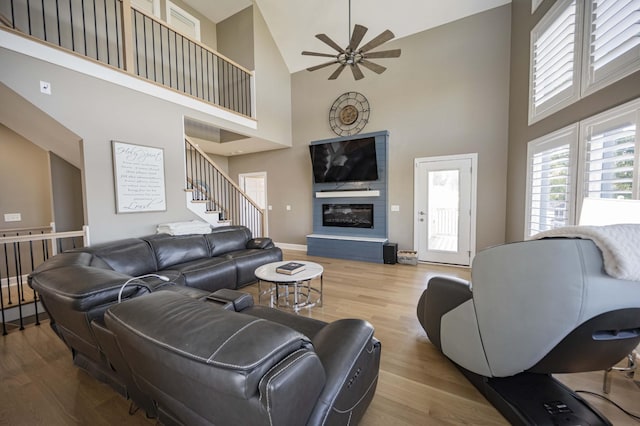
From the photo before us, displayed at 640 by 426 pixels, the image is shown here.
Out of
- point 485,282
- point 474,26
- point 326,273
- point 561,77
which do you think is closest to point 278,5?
point 474,26

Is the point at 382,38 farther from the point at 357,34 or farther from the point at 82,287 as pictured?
the point at 82,287

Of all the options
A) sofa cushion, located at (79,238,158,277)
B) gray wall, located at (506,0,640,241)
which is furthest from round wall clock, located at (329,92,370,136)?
sofa cushion, located at (79,238,158,277)

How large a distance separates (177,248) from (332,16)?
5138 millimetres

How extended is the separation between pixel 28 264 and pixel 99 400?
166 inches

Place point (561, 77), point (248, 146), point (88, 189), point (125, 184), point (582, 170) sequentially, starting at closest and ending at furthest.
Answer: point (582, 170) → point (561, 77) → point (88, 189) → point (125, 184) → point (248, 146)

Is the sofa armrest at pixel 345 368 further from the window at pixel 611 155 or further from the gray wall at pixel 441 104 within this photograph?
the gray wall at pixel 441 104

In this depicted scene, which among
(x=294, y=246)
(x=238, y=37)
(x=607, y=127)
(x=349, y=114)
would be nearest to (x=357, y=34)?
(x=607, y=127)

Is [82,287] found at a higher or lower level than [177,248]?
higher

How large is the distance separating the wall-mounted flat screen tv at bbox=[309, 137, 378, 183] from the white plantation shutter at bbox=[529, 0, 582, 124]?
254 centimetres

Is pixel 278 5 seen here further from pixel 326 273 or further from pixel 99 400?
pixel 99 400

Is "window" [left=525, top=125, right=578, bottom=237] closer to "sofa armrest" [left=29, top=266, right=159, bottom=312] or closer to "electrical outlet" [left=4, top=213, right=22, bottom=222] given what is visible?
"sofa armrest" [left=29, top=266, right=159, bottom=312]

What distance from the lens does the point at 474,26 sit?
432 centimetres

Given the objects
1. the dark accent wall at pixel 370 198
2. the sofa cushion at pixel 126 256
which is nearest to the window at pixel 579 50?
the dark accent wall at pixel 370 198

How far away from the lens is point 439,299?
72.1 inches
